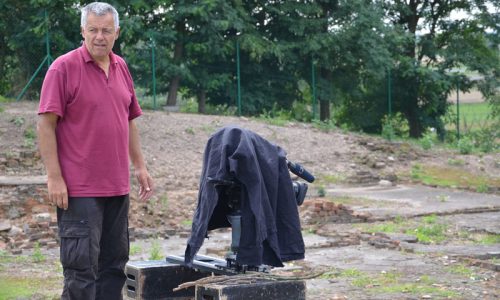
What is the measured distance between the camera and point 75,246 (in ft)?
19.0

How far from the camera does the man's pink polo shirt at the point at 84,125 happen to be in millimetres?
5891

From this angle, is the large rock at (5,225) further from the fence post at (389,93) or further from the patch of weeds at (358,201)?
the fence post at (389,93)

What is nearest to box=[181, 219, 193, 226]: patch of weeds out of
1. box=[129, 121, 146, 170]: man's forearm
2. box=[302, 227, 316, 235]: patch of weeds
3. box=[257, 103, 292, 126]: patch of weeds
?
box=[302, 227, 316, 235]: patch of weeds

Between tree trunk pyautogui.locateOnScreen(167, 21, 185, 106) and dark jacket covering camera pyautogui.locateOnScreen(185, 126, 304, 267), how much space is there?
62.5 ft

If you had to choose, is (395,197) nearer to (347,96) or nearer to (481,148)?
(481,148)

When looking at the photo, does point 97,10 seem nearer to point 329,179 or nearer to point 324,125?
point 329,179

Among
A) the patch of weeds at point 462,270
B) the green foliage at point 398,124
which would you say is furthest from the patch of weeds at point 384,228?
the green foliage at point 398,124

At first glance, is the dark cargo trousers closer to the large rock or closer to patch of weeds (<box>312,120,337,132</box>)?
the large rock

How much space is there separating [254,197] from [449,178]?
1499 cm

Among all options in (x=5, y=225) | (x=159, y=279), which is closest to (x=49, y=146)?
(x=159, y=279)

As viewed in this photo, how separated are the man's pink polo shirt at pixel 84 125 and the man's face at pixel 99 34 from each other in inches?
2.7

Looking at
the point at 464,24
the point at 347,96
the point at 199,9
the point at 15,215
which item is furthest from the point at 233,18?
the point at 15,215

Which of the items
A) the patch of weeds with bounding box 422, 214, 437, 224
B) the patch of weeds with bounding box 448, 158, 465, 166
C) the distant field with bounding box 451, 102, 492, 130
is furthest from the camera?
the distant field with bounding box 451, 102, 492, 130

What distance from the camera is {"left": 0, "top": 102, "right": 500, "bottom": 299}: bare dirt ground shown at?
29.6 feet
